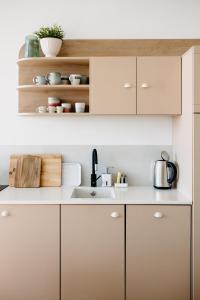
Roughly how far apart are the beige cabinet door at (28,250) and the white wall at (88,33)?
0.85 metres

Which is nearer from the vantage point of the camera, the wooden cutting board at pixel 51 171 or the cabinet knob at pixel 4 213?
the cabinet knob at pixel 4 213

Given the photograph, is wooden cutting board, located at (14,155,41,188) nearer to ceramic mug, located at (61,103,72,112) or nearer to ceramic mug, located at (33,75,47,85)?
ceramic mug, located at (61,103,72,112)

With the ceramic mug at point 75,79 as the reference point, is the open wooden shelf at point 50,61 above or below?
above

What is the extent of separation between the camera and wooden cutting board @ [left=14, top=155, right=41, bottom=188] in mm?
3123

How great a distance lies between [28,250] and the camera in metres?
2.60

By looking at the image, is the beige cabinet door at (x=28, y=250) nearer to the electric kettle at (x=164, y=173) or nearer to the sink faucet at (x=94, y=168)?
the sink faucet at (x=94, y=168)

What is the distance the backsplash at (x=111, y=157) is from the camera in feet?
10.6

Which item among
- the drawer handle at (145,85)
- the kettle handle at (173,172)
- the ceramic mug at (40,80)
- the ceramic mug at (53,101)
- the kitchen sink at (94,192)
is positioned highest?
the ceramic mug at (40,80)

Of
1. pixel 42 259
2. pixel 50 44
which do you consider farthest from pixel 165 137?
pixel 42 259

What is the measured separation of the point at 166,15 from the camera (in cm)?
317

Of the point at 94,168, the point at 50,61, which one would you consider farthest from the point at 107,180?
the point at 50,61

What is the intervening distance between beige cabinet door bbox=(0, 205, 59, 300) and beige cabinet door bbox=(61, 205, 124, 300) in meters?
0.08

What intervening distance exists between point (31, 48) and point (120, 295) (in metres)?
2.03

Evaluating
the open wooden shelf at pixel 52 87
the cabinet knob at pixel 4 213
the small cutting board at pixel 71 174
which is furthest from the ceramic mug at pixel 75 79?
the cabinet knob at pixel 4 213
